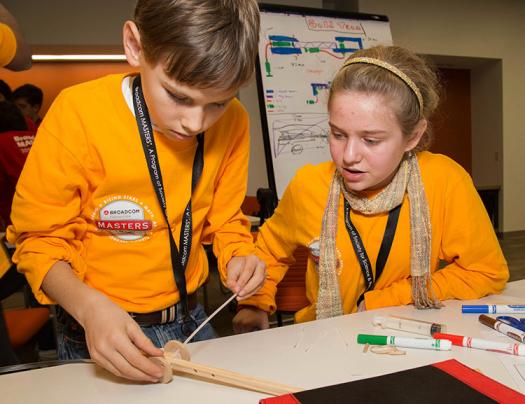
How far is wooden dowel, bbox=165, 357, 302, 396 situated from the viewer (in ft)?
2.40

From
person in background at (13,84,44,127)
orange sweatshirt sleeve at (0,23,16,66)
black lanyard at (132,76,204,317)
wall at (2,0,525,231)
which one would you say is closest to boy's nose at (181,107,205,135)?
black lanyard at (132,76,204,317)

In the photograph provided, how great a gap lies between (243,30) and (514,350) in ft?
2.51

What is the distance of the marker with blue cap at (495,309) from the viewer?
108 cm

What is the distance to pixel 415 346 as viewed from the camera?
0.90 metres

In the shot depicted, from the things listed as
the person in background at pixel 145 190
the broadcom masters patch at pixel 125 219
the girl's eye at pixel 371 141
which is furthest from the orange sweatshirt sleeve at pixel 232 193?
the girl's eye at pixel 371 141

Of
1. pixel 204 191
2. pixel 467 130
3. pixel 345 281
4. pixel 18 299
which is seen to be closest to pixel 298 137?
pixel 345 281

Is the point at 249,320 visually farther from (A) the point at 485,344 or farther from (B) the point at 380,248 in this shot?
(A) the point at 485,344

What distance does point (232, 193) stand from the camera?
1.21 m

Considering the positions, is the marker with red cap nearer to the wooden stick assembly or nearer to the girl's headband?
the wooden stick assembly

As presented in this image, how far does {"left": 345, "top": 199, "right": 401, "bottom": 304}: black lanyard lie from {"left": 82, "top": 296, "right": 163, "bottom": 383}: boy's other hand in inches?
27.0

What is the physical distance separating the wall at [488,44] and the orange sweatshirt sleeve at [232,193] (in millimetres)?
4840

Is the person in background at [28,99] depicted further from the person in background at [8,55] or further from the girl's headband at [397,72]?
the girl's headband at [397,72]

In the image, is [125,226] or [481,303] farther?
[481,303]

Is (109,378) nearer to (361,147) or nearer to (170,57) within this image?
(170,57)
